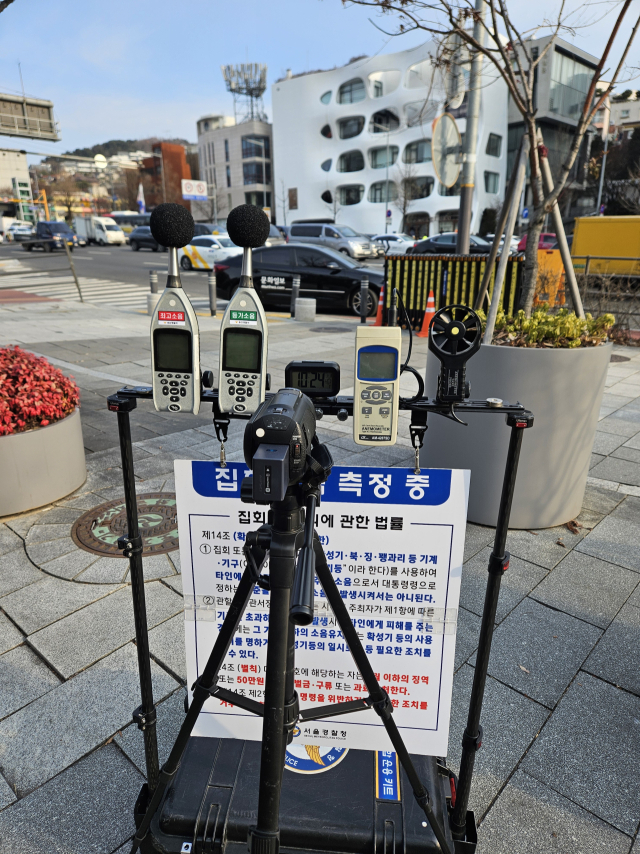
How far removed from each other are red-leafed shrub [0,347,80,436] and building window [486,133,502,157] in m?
54.6

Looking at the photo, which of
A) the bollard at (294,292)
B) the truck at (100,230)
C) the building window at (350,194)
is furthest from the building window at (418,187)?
the bollard at (294,292)

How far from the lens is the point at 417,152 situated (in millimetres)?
55344

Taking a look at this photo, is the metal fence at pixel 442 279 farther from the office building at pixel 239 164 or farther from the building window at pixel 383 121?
the office building at pixel 239 164

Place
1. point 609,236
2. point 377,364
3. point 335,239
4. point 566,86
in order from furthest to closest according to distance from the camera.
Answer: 1. point 566,86
2. point 335,239
3. point 609,236
4. point 377,364

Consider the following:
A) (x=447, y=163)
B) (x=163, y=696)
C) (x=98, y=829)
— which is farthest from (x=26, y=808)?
(x=447, y=163)

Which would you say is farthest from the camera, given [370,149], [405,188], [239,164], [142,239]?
[239,164]

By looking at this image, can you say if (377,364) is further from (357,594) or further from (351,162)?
(351,162)

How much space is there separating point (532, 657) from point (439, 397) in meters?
1.84

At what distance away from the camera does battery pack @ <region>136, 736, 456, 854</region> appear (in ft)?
5.76

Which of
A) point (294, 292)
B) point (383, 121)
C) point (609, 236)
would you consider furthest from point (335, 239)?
point (383, 121)

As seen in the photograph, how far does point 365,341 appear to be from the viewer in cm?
152

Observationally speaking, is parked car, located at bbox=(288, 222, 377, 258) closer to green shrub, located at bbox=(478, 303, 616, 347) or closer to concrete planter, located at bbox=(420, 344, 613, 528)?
green shrub, located at bbox=(478, 303, 616, 347)

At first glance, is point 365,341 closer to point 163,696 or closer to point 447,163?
point 163,696

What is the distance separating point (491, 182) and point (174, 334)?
57939mm
